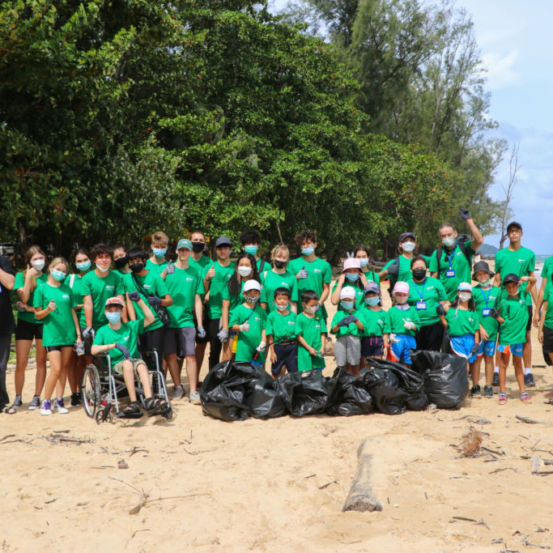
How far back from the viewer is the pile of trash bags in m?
6.73

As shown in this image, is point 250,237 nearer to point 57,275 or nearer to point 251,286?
point 251,286

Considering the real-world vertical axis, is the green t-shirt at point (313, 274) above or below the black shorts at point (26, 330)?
above

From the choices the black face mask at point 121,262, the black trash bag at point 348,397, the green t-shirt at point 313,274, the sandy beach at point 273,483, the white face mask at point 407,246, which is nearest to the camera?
the sandy beach at point 273,483

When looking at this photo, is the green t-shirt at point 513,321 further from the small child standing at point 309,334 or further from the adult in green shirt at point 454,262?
the small child standing at point 309,334

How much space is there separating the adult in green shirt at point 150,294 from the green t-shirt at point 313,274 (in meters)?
1.56

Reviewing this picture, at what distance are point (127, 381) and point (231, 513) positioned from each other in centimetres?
243

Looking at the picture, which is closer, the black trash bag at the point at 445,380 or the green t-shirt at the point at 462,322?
the black trash bag at the point at 445,380

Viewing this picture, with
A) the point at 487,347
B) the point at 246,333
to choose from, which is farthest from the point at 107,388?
the point at 487,347

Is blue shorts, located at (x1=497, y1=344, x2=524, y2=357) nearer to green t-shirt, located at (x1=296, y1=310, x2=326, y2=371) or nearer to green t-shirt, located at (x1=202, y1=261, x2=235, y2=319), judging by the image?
green t-shirt, located at (x1=296, y1=310, x2=326, y2=371)

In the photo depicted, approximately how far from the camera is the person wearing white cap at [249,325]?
7254 mm

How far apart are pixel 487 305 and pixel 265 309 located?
2.71 meters

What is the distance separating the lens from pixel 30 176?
43.9 feet

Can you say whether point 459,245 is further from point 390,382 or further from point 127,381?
point 127,381

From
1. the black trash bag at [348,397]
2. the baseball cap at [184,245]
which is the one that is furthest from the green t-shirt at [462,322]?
the baseball cap at [184,245]
